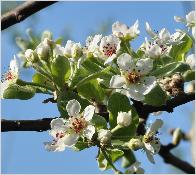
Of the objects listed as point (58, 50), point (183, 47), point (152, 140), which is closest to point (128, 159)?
point (152, 140)

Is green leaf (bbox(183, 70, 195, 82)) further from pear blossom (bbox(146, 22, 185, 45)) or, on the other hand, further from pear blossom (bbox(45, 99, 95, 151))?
pear blossom (bbox(45, 99, 95, 151))

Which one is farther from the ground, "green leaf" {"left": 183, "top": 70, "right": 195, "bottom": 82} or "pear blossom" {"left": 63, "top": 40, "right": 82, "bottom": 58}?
"pear blossom" {"left": 63, "top": 40, "right": 82, "bottom": 58}

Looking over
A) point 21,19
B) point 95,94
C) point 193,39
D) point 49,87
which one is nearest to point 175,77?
point 193,39

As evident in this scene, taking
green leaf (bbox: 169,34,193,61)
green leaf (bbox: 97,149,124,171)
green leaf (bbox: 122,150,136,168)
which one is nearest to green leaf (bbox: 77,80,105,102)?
green leaf (bbox: 97,149,124,171)

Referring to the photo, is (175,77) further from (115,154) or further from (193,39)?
(115,154)

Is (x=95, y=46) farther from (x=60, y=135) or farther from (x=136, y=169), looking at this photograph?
(x=136, y=169)

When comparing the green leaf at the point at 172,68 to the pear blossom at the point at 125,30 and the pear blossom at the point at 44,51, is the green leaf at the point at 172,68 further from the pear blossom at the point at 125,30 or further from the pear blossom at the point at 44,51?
the pear blossom at the point at 44,51

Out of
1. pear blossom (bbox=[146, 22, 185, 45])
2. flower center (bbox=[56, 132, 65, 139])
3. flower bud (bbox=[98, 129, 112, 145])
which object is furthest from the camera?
pear blossom (bbox=[146, 22, 185, 45])
